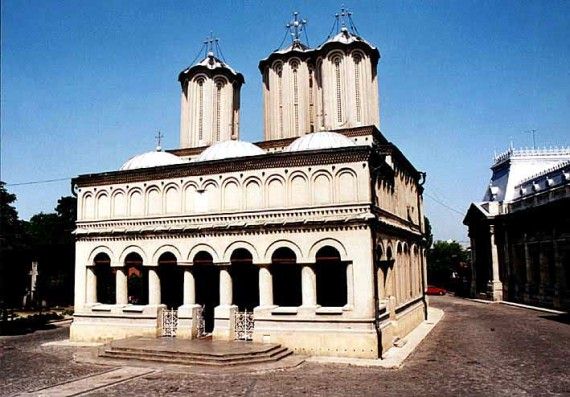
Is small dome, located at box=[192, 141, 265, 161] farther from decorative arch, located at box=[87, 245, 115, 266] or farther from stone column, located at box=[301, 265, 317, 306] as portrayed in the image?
stone column, located at box=[301, 265, 317, 306]

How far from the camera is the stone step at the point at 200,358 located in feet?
58.0

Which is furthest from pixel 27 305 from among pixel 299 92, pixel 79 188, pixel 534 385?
pixel 534 385

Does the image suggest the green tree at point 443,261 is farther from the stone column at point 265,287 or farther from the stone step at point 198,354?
the stone step at point 198,354

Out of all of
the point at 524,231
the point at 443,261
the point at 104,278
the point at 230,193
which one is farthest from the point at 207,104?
the point at 443,261

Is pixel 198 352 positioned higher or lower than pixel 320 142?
lower

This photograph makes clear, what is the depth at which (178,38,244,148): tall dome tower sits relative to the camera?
31.1 meters

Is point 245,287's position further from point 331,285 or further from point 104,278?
point 104,278

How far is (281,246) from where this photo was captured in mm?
20625

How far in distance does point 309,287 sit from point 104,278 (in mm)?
22509

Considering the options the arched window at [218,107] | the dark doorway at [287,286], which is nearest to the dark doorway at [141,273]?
the dark doorway at [287,286]

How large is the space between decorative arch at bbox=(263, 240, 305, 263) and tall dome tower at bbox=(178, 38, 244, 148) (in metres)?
12.1

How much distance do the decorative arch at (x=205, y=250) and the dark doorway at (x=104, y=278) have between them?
16.0 ft

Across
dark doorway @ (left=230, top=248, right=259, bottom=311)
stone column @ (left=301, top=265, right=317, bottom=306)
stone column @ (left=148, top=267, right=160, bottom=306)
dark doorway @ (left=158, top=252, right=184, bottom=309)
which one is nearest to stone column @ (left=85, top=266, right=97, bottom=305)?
stone column @ (left=148, top=267, right=160, bottom=306)

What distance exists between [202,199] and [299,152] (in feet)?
16.7
